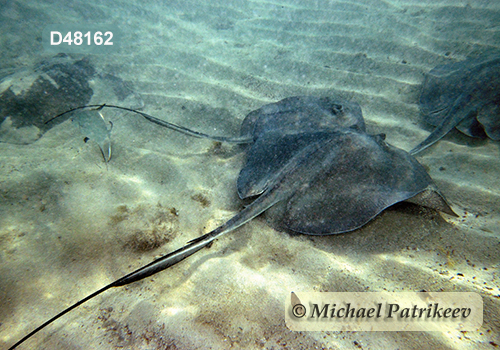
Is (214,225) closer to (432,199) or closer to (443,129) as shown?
(432,199)

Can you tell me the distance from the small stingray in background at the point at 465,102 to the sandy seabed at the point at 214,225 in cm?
20

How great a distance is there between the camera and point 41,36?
19.9 feet

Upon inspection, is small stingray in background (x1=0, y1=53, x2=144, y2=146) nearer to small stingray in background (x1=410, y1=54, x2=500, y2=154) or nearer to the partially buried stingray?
the partially buried stingray

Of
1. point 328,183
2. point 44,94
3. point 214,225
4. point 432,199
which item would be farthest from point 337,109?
point 44,94

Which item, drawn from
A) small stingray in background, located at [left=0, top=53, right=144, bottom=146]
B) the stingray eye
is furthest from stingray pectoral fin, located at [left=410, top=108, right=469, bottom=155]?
small stingray in background, located at [left=0, top=53, right=144, bottom=146]

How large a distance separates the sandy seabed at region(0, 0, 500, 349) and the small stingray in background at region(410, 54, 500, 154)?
0.20 m

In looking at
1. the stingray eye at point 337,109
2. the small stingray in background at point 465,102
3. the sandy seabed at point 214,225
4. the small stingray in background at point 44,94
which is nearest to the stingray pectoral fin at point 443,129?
the small stingray in background at point 465,102

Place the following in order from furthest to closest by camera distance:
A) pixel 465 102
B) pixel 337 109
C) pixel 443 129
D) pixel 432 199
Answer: pixel 465 102, pixel 443 129, pixel 337 109, pixel 432 199

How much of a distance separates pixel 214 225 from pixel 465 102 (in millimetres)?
4227

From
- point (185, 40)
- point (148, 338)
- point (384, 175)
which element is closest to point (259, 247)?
point (148, 338)

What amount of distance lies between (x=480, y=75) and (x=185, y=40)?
675 cm

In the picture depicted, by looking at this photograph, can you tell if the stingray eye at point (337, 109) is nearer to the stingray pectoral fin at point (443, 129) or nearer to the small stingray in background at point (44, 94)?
the stingray pectoral fin at point (443, 129)

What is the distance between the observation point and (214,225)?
251 cm

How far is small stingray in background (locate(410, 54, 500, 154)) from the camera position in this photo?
3242mm
